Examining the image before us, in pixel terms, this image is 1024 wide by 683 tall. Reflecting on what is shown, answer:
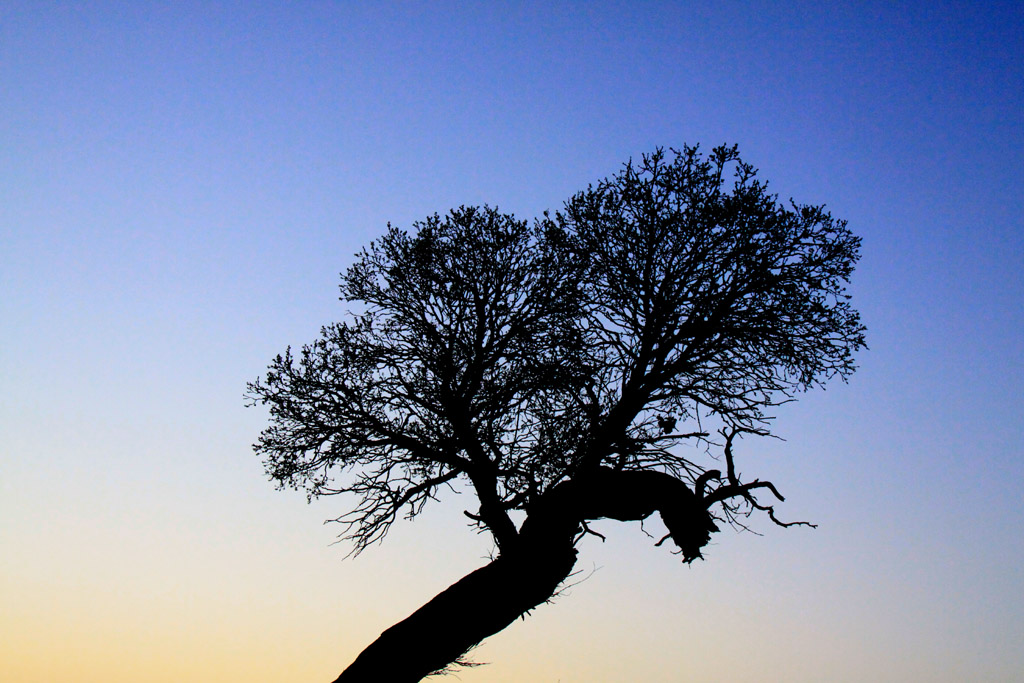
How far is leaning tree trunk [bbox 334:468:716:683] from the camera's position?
10.8 meters

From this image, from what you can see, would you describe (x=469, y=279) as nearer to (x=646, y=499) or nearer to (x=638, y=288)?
(x=638, y=288)

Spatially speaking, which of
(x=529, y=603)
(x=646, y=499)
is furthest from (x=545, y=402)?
(x=529, y=603)

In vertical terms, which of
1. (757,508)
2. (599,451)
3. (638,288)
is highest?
(638,288)

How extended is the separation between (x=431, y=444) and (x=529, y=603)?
2758 mm

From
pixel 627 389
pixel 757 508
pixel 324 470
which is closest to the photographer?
pixel 757 508

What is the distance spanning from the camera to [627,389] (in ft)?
37.6

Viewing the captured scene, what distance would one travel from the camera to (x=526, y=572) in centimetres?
1113

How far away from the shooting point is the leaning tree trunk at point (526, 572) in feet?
35.6

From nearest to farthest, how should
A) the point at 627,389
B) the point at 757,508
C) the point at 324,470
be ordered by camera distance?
the point at 757,508 → the point at 627,389 → the point at 324,470

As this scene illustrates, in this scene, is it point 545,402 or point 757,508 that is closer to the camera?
point 757,508

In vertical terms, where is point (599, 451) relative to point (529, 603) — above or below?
above

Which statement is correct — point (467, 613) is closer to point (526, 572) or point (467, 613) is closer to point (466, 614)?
point (466, 614)

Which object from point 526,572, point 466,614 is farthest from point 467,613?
point 526,572

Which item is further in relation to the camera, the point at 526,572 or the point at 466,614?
the point at 526,572
